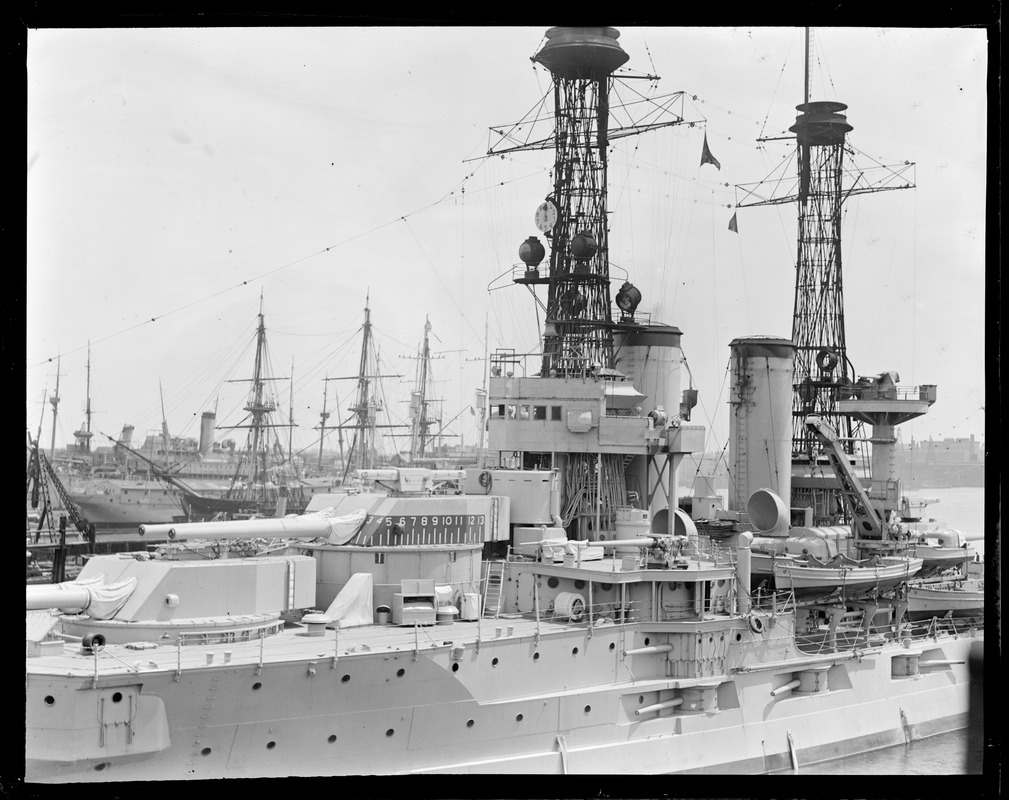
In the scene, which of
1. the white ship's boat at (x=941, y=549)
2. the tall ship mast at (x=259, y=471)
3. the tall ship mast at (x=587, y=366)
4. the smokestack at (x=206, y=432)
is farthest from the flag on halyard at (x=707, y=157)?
the smokestack at (x=206, y=432)

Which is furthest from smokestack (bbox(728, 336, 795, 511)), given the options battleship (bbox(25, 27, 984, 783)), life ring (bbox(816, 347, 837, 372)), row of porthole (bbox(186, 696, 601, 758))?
row of porthole (bbox(186, 696, 601, 758))

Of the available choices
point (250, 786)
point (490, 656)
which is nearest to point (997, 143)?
point (490, 656)

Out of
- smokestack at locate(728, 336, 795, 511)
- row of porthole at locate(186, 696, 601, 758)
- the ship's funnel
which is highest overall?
smokestack at locate(728, 336, 795, 511)

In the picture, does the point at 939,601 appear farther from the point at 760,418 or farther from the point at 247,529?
the point at 247,529

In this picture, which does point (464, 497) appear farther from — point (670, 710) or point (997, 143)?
point (997, 143)

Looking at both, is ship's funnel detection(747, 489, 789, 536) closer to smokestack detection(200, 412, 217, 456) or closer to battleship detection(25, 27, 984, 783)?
battleship detection(25, 27, 984, 783)

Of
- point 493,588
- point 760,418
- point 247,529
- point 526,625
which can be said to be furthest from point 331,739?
point 760,418

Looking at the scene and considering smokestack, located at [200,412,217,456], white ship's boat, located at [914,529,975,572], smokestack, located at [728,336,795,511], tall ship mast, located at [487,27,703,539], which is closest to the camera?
tall ship mast, located at [487,27,703,539]
